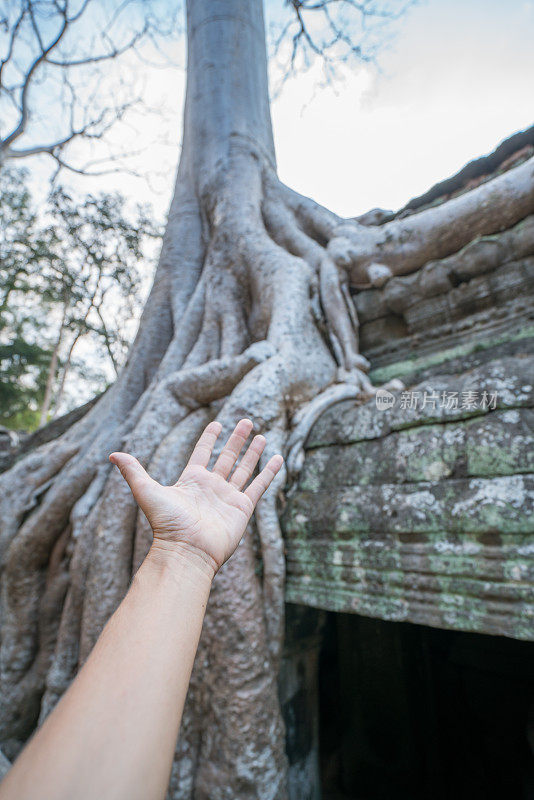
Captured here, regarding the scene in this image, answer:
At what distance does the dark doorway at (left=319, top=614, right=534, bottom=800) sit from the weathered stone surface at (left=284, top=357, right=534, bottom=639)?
107cm

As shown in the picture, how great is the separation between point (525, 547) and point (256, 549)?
89 cm

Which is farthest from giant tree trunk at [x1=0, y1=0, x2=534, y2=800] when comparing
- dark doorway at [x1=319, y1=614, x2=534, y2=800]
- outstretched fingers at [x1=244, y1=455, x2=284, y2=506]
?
dark doorway at [x1=319, y1=614, x2=534, y2=800]

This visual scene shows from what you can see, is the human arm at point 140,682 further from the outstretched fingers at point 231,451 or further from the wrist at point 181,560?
the outstretched fingers at point 231,451

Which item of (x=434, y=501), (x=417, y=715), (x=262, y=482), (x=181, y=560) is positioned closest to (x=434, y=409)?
(x=434, y=501)

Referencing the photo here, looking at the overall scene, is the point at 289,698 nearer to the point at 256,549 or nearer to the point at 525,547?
the point at 256,549

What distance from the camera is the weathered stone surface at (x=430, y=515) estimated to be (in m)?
1.00

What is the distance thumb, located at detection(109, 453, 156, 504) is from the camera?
0.71m

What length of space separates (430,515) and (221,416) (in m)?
0.91

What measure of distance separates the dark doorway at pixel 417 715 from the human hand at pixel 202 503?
169 cm

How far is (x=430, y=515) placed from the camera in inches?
45.0

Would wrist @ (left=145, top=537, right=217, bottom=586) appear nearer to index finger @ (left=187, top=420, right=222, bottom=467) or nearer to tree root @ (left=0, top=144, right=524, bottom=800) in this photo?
index finger @ (left=187, top=420, right=222, bottom=467)

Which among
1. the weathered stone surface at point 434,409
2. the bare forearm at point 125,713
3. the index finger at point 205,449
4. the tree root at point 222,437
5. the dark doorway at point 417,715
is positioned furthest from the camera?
the dark doorway at point 417,715

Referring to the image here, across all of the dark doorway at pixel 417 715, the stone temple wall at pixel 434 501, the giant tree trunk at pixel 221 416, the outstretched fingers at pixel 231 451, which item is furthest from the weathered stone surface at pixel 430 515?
the dark doorway at pixel 417 715

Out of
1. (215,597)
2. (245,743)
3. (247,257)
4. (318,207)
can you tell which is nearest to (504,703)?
(245,743)
